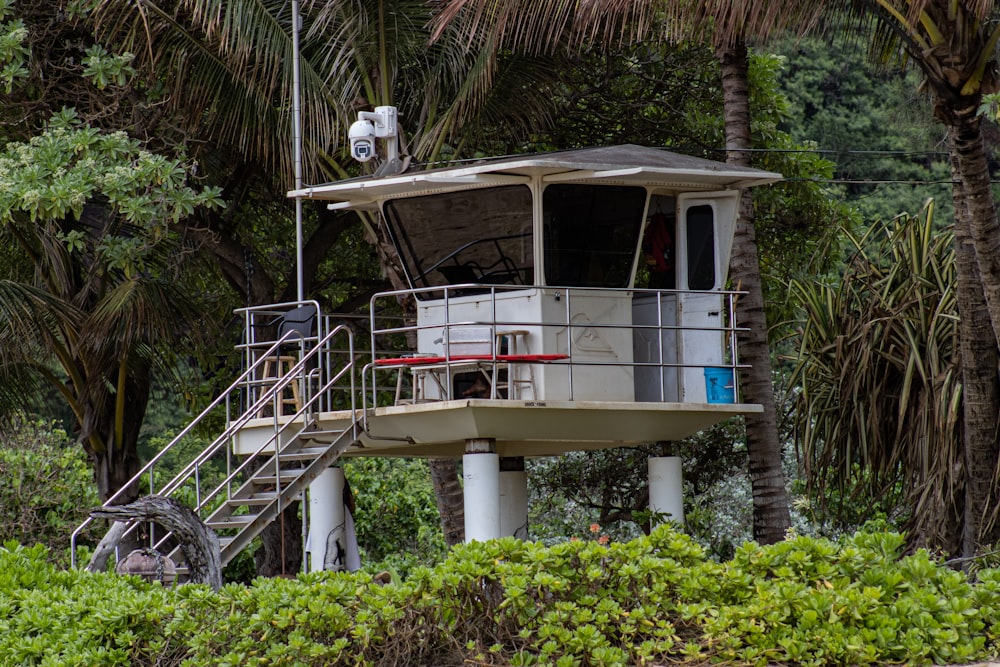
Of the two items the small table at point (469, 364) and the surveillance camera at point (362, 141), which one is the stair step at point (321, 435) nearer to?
the small table at point (469, 364)

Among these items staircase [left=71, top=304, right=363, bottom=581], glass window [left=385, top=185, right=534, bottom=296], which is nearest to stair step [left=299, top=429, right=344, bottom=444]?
staircase [left=71, top=304, right=363, bottom=581]

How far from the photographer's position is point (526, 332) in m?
14.3

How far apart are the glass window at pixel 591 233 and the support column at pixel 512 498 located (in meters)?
3.18

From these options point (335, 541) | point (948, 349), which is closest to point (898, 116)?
point (948, 349)

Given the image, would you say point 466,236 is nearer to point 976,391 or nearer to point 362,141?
point 362,141

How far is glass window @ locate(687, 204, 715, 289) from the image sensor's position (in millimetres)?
15344

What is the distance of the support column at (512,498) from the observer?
16828 millimetres

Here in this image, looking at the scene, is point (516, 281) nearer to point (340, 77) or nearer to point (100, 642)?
point (340, 77)

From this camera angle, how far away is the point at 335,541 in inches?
607

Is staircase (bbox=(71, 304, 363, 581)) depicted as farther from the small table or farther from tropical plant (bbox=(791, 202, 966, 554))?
tropical plant (bbox=(791, 202, 966, 554))

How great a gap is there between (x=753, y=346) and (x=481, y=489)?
13.2ft

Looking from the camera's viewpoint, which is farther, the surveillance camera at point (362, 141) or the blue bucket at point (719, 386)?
the surveillance camera at point (362, 141)

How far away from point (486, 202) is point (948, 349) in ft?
15.7

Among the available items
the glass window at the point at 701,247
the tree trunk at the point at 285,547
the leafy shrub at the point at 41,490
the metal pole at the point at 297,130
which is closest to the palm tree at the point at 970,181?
the glass window at the point at 701,247
